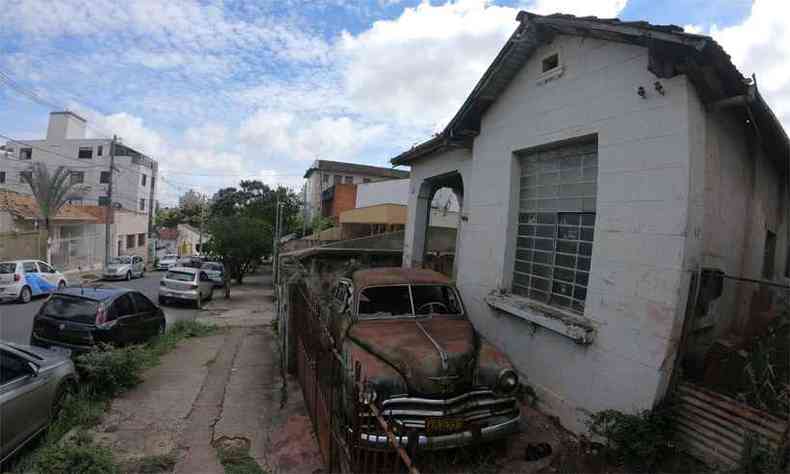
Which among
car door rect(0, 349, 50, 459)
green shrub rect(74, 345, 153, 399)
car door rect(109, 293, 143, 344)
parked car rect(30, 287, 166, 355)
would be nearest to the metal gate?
car door rect(0, 349, 50, 459)

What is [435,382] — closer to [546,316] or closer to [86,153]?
[546,316]

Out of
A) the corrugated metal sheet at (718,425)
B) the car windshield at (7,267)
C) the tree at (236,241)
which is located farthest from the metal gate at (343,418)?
the tree at (236,241)

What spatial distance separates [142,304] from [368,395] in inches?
279

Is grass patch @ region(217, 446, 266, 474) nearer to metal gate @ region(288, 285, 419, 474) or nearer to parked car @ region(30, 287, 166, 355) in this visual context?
metal gate @ region(288, 285, 419, 474)

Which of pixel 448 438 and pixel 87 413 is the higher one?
pixel 448 438

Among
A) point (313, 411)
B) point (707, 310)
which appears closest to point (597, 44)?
point (707, 310)

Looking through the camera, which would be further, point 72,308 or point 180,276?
point 180,276

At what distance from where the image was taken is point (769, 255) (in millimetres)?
7184

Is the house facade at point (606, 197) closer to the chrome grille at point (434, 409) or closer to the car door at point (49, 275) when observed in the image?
the chrome grille at point (434, 409)

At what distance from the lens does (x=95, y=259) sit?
30953mm

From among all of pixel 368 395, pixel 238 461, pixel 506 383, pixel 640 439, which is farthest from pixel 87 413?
pixel 640 439

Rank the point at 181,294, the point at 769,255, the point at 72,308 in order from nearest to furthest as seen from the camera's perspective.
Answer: the point at 769,255, the point at 72,308, the point at 181,294

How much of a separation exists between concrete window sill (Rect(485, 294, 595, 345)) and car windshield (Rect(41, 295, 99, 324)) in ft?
21.9

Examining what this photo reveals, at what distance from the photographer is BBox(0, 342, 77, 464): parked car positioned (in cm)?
422
